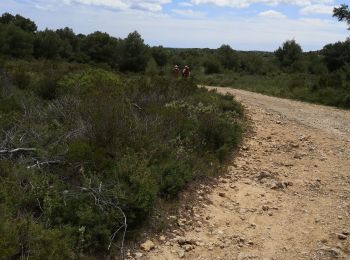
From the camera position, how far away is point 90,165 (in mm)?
5195

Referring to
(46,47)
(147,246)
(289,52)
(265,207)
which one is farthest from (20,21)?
(147,246)

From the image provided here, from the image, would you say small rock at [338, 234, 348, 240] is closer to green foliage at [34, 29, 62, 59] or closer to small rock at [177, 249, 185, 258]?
small rock at [177, 249, 185, 258]

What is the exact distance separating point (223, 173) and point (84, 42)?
42.9m

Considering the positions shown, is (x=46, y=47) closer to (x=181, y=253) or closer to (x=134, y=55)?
(x=134, y=55)

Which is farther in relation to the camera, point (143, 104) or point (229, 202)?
point (143, 104)

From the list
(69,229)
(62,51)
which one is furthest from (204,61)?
(69,229)

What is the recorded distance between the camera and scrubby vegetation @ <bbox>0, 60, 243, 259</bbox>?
4.12m

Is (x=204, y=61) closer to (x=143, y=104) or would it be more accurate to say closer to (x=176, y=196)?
(x=143, y=104)

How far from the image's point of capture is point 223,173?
711 cm

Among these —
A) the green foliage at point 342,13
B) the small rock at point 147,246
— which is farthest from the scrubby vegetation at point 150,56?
the small rock at point 147,246

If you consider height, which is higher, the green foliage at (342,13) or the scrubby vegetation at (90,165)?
the green foliage at (342,13)

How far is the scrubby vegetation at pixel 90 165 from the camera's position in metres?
4.12

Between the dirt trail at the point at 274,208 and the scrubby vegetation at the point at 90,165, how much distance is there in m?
0.45

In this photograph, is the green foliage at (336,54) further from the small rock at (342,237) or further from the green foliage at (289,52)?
the small rock at (342,237)
